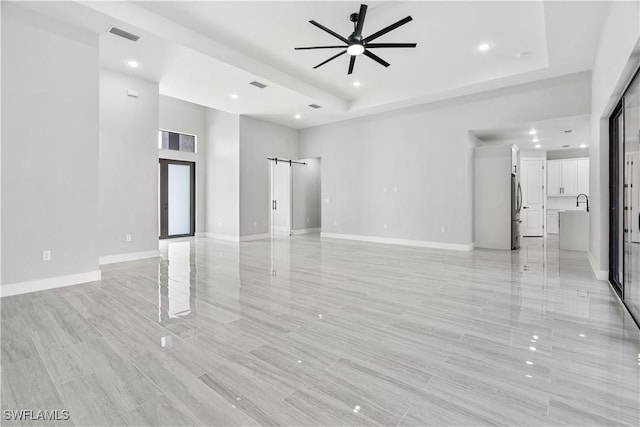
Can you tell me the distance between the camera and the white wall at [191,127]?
28.2 ft

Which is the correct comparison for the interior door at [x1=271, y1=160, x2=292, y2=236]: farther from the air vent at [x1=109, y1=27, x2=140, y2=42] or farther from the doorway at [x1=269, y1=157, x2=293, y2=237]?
the air vent at [x1=109, y1=27, x2=140, y2=42]

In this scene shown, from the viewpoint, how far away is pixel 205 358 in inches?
80.7

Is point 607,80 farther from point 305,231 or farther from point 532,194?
point 305,231

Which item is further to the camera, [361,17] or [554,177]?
[554,177]

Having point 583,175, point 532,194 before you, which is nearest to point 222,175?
point 532,194

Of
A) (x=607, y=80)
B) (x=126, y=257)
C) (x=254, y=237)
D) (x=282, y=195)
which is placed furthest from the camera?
(x=282, y=195)

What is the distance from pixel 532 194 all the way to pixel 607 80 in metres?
7.16

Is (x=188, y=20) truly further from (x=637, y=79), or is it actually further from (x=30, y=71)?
(x=637, y=79)

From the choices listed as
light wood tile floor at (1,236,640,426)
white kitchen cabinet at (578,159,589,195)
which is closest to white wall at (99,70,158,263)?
light wood tile floor at (1,236,640,426)

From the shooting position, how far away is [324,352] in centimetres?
214

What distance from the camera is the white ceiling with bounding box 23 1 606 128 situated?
13.1ft

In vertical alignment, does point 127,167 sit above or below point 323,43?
below

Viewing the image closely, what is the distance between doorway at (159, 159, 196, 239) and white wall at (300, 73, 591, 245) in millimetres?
4023

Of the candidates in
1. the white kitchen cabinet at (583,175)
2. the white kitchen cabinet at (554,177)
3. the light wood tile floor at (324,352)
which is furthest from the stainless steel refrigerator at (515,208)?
the white kitchen cabinet at (583,175)
